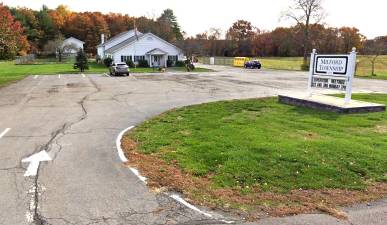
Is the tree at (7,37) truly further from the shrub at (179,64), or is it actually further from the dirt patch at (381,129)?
the shrub at (179,64)

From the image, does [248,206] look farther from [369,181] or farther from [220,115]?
[220,115]

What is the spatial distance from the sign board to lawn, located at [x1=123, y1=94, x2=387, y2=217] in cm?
232

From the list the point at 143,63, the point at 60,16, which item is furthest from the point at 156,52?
the point at 60,16

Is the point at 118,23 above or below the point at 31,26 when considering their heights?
above

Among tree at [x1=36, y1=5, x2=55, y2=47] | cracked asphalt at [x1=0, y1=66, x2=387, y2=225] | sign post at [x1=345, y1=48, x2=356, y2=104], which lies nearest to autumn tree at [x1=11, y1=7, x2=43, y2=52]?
tree at [x1=36, y1=5, x2=55, y2=47]

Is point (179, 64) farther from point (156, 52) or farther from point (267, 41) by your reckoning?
point (267, 41)

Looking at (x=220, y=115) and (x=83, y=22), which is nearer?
(x=220, y=115)

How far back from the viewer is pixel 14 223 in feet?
17.1

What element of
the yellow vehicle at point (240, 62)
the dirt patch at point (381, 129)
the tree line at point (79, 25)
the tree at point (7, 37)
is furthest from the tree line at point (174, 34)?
the dirt patch at point (381, 129)

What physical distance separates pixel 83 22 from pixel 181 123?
344 ft

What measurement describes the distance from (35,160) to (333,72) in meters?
11.3

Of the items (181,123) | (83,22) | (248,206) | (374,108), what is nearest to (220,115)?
(181,123)

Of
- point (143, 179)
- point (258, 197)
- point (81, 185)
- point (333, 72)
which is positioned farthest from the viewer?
point (333, 72)

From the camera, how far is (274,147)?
8.54 meters
